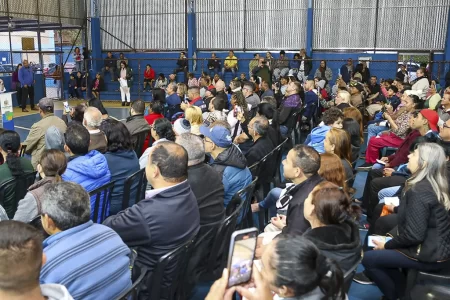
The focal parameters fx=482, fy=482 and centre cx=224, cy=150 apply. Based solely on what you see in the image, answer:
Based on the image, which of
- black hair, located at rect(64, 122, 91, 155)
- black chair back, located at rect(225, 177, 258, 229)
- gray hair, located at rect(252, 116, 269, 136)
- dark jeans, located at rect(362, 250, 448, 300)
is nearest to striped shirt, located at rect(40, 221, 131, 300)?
black chair back, located at rect(225, 177, 258, 229)

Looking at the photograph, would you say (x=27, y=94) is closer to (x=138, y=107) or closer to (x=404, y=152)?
(x=138, y=107)

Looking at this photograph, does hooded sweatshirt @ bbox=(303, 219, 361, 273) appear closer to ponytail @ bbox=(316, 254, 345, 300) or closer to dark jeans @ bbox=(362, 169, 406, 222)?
ponytail @ bbox=(316, 254, 345, 300)

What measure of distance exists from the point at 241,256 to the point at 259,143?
3.48m

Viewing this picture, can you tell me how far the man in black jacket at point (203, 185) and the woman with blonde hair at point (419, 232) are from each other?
111cm

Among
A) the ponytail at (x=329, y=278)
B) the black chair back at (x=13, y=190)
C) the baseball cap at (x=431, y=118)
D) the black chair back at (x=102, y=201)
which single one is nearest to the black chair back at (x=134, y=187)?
the black chair back at (x=102, y=201)

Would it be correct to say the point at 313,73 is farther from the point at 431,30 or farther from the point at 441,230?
the point at 441,230

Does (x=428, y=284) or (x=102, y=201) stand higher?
(x=102, y=201)

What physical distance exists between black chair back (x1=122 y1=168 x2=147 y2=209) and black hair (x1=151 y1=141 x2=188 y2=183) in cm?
96

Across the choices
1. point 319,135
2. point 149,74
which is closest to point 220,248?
point 319,135

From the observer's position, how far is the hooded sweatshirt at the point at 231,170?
3.95 m

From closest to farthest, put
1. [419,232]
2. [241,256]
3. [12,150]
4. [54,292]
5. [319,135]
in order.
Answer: [54,292]
[241,256]
[419,232]
[12,150]
[319,135]

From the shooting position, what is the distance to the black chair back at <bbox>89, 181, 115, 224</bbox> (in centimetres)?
352

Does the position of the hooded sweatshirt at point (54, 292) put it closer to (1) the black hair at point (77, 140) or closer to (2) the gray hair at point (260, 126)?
(1) the black hair at point (77, 140)

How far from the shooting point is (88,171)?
3.72 m
